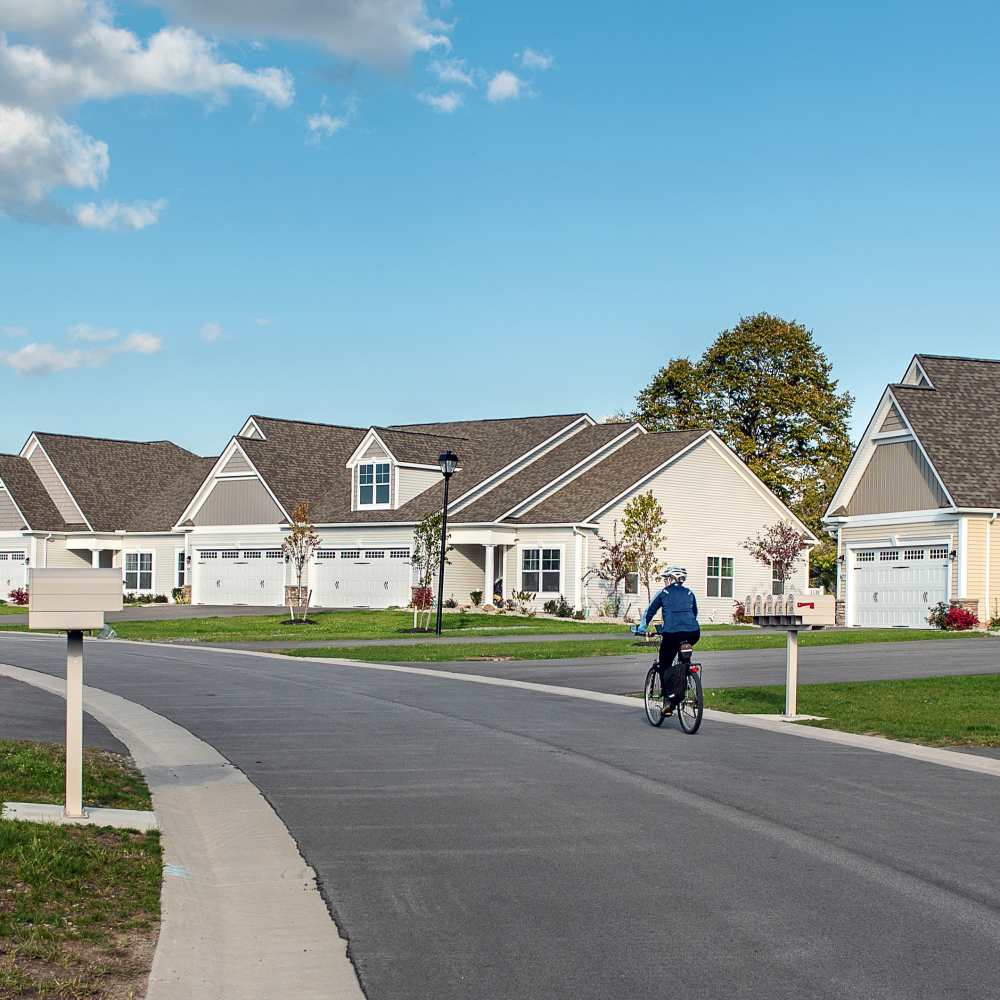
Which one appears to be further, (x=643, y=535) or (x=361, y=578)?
(x=361, y=578)

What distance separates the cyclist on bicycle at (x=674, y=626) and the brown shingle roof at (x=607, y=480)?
30821 millimetres

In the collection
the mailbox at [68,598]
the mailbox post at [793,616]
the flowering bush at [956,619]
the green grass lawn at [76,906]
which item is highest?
the mailbox at [68,598]

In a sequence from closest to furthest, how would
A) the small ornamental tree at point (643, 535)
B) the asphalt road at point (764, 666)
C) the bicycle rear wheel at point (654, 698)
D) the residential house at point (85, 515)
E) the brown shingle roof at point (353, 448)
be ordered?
the bicycle rear wheel at point (654, 698)
the asphalt road at point (764, 666)
the small ornamental tree at point (643, 535)
the brown shingle roof at point (353, 448)
the residential house at point (85, 515)

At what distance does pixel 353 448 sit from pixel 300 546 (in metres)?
9.83

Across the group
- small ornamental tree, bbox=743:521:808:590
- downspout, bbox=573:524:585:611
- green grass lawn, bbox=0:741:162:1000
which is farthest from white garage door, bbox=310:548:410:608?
green grass lawn, bbox=0:741:162:1000

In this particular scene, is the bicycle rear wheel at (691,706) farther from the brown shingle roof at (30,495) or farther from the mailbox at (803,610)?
the brown shingle roof at (30,495)

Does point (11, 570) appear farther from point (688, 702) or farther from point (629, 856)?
point (629, 856)

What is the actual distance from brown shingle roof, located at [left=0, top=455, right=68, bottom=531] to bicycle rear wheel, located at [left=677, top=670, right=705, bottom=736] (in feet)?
170

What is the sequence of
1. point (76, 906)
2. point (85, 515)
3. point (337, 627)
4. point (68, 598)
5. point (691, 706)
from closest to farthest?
point (76, 906), point (68, 598), point (691, 706), point (337, 627), point (85, 515)

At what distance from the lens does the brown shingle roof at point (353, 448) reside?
176 ft

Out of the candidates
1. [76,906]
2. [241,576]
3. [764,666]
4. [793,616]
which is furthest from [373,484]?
[76,906]

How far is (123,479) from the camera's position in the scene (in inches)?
2682

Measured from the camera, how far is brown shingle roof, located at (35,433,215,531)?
64312mm

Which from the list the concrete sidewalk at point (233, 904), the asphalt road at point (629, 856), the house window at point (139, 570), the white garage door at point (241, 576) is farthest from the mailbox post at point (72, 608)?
the house window at point (139, 570)
